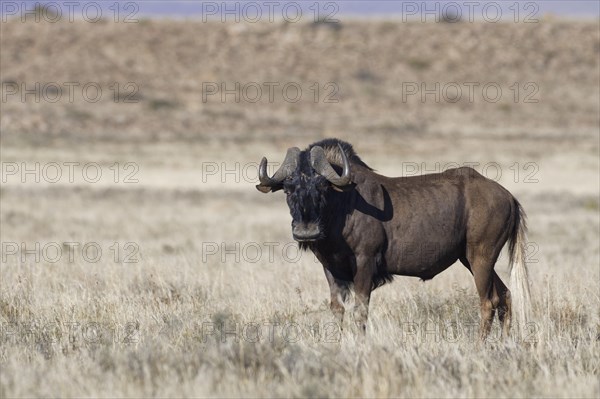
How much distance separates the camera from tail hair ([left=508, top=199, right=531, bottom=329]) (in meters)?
Result: 9.10

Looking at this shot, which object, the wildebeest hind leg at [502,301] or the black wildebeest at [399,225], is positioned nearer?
the black wildebeest at [399,225]

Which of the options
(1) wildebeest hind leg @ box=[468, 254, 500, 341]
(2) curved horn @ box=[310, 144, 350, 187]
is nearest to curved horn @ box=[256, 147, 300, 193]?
(2) curved horn @ box=[310, 144, 350, 187]

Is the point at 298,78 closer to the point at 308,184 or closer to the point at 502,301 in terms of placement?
the point at 502,301

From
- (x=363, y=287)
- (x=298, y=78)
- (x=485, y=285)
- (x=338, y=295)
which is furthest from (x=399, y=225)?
(x=298, y=78)

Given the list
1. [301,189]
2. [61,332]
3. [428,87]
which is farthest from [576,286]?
[428,87]

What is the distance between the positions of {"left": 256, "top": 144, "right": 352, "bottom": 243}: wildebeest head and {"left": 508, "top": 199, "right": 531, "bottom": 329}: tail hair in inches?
68.4

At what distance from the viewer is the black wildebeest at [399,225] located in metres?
8.70

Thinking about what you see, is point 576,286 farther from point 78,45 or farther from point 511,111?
point 78,45

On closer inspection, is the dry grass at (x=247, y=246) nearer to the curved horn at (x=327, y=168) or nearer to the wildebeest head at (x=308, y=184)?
the wildebeest head at (x=308, y=184)

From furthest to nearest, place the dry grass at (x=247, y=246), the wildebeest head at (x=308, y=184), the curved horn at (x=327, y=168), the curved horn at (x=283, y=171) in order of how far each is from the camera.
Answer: the curved horn at (x=283, y=171), the curved horn at (x=327, y=168), the wildebeest head at (x=308, y=184), the dry grass at (x=247, y=246)

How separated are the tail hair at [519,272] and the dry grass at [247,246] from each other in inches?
6.9

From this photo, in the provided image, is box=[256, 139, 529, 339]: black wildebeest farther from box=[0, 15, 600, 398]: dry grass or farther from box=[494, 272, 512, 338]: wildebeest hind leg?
box=[0, 15, 600, 398]: dry grass

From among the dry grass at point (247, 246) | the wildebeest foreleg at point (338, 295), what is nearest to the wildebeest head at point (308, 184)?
the wildebeest foreleg at point (338, 295)

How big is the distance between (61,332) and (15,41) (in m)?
60.4
